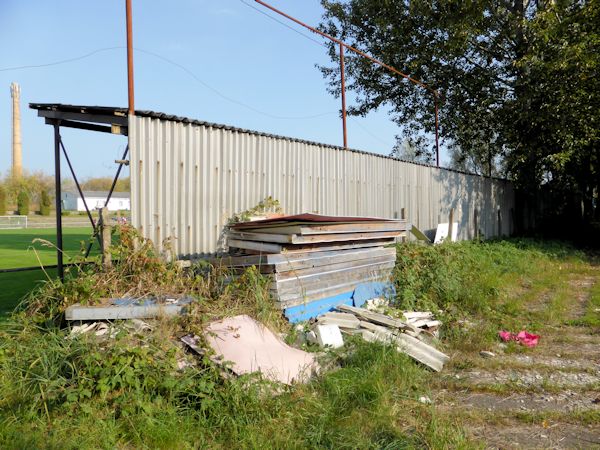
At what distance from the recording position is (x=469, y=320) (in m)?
6.89

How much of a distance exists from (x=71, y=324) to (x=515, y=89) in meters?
16.1

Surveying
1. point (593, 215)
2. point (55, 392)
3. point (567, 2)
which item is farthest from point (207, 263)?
point (593, 215)

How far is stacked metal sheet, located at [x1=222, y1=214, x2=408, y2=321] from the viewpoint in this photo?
5.68 metres

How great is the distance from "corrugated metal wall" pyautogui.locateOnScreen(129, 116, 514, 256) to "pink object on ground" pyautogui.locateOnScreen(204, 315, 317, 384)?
185 centimetres

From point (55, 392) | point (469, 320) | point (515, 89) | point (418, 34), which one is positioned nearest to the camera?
point (55, 392)

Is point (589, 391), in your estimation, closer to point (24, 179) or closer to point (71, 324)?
point (71, 324)

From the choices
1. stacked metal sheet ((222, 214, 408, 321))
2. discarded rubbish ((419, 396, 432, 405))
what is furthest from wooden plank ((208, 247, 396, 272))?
discarded rubbish ((419, 396, 432, 405))

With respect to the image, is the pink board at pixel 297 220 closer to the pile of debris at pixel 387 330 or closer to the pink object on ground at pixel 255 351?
the pile of debris at pixel 387 330

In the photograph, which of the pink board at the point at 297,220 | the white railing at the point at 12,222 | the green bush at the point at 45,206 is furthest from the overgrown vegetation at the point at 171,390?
the green bush at the point at 45,206

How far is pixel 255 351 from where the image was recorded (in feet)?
13.9

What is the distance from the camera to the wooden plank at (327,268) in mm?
5655

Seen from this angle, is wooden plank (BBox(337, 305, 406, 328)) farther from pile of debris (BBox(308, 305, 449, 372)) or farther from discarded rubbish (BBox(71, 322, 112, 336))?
discarded rubbish (BBox(71, 322, 112, 336))

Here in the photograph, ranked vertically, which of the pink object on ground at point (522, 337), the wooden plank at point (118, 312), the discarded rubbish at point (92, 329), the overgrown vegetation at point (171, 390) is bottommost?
the pink object on ground at point (522, 337)

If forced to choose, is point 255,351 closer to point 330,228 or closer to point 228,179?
point 330,228
